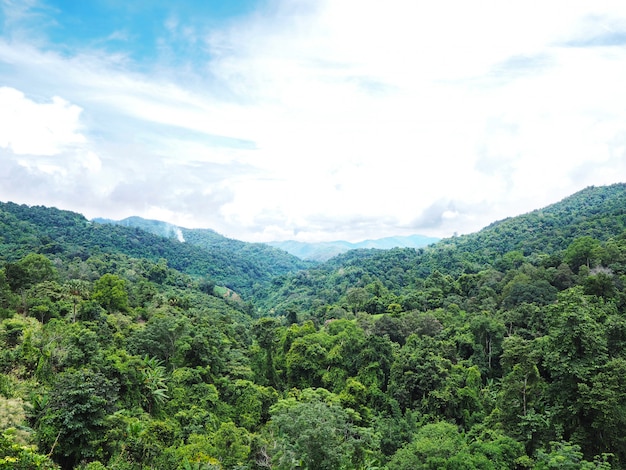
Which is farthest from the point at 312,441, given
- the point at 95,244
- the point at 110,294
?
the point at 95,244

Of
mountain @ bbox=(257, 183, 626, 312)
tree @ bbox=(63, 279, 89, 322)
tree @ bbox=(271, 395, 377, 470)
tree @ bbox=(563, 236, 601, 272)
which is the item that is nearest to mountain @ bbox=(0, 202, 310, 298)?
mountain @ bbox=(257, 183, 626, 312)

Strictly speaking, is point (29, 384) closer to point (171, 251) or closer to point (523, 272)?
point (523, 272)

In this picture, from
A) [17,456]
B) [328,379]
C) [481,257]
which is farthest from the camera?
[481,257]

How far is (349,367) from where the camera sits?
3766 centimetres

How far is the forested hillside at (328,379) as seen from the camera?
59.4ft

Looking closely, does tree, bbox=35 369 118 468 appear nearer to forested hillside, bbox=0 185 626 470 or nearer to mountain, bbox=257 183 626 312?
forested hillside, bbox=0 185 626 470

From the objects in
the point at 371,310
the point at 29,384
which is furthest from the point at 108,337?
the point at 371,310

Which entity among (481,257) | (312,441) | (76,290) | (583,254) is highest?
(481,257)

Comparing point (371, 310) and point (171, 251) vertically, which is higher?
point (171, 251)

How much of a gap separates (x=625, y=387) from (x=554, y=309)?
19.8 feet

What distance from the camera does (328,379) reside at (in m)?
35.8

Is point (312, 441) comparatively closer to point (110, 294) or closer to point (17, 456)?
point (17, 456)

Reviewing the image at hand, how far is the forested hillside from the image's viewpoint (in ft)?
59.4

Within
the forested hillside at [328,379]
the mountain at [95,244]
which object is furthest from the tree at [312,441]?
the mountain at [95,244]
